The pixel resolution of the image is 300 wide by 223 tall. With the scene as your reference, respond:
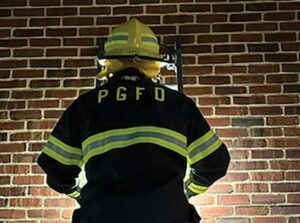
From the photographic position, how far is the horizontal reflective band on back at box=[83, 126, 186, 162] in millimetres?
1976

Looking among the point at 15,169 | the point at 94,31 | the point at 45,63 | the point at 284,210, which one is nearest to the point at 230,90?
the point at 284,210

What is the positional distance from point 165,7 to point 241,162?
0.97m

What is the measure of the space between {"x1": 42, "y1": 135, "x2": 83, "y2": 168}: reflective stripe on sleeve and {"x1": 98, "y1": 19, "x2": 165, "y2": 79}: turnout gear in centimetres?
32

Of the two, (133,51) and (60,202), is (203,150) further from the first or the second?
(60,202)

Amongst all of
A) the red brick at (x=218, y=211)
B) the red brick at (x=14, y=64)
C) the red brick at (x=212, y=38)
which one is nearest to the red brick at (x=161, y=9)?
the red brick at (x=212, y=38)

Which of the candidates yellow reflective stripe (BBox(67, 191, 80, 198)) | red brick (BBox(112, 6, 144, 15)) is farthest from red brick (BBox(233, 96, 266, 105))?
yellow reflective stripe (BBox(67, 191, 80, 198))

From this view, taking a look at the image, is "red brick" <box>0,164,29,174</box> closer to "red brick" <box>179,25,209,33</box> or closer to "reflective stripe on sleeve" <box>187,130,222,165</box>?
"red brick" <box>179,25,209,33</box>

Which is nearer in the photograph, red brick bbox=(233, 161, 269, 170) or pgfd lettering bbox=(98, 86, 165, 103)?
pgfd lettering bbox=(98, 86, 165, 103)

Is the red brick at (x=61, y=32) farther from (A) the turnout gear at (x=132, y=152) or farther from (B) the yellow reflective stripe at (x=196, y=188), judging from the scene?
(B) the yellow reflective stripe at (x=196, y=188)

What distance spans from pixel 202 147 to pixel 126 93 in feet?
1.07

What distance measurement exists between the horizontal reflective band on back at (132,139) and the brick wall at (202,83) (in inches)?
48.1

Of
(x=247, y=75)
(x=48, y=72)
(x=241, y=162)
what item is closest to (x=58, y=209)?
(x=48, y=72)

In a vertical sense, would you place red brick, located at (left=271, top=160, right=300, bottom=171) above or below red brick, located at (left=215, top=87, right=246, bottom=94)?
below

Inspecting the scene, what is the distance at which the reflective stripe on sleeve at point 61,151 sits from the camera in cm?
209
